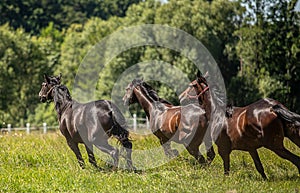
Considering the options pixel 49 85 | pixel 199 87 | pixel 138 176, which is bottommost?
pixel 138 176

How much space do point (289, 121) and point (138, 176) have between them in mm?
2955

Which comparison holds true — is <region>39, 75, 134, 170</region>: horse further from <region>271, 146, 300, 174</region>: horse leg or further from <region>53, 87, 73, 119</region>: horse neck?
<region>271, 146, 300, 174</region>: horse leg

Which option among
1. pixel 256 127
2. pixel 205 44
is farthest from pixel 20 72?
pixel 256 127

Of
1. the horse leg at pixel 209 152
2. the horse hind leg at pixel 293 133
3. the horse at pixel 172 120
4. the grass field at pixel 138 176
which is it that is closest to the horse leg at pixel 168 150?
the horse at pixel 172 120

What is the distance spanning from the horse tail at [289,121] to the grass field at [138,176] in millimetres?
857

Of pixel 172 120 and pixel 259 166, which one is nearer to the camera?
pixel 259 166

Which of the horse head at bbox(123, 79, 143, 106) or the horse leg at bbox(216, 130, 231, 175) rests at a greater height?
the horse head at bbox(123, 79, 143, 106)

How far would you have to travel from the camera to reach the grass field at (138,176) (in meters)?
8.51

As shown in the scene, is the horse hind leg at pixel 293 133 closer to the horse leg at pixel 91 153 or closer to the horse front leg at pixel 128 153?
the horse front leg at pixel 128 153

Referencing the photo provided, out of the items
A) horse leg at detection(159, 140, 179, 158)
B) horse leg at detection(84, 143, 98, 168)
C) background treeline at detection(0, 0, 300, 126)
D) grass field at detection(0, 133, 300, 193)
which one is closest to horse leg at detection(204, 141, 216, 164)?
grass field at detection(0, 133, 300, 193)

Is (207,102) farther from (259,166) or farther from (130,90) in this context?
(130,90)

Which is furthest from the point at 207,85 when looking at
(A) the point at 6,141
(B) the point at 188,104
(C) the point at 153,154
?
(A) the point at 6,141

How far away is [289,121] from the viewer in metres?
8.66

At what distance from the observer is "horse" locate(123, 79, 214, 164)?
35.3ft
